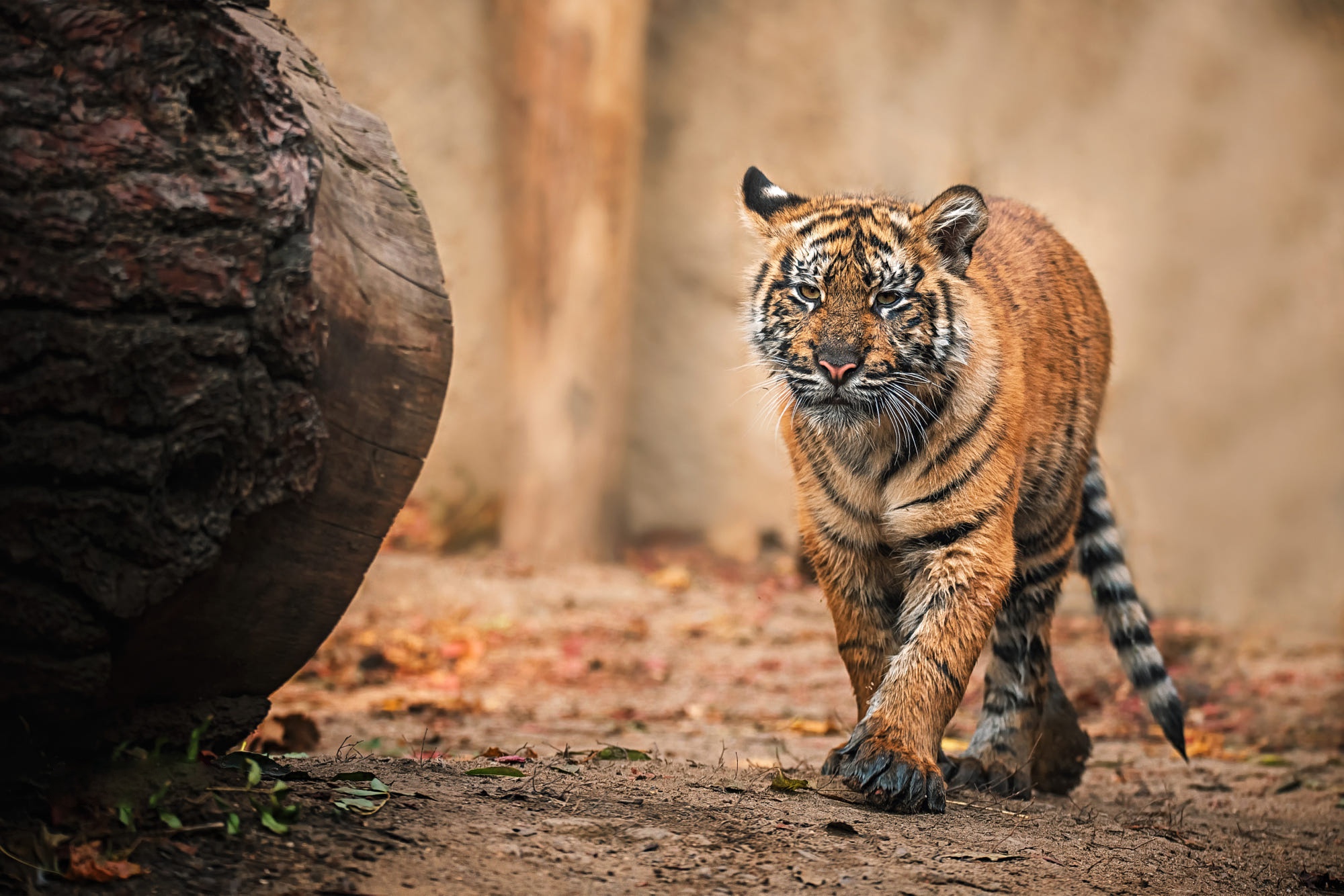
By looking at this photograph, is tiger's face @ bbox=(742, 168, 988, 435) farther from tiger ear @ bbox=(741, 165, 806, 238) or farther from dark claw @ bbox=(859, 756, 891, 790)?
dark claw @ bbox=(859, 756, 891, 790)

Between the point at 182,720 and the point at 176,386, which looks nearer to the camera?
the point at 176,386

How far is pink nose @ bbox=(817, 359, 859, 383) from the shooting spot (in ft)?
11.0

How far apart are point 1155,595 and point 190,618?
7.79m

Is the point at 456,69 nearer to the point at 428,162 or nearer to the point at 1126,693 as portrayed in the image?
the point at 428,162

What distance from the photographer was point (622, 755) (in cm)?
364

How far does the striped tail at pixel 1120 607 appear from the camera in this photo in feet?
13.7

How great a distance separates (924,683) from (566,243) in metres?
5.98

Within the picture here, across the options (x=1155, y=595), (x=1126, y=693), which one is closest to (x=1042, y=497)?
(x=1126, y=693)

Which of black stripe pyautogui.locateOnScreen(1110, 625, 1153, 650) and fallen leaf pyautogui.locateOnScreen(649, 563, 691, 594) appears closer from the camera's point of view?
black stripe pyautogui.locateOnScreen(1110, 625, 1153, 650)

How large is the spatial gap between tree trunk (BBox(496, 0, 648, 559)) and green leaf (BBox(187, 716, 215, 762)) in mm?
6282

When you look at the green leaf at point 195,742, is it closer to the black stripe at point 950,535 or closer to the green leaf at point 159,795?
the green leaf at point 159,795

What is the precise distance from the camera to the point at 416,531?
8.71 metres

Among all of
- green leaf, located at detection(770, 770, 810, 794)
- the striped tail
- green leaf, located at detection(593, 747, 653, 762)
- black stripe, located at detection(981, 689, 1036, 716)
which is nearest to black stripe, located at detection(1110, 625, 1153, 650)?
the striped tail

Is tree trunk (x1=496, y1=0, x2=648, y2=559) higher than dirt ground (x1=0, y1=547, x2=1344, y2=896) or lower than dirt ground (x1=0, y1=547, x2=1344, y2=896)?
higher
